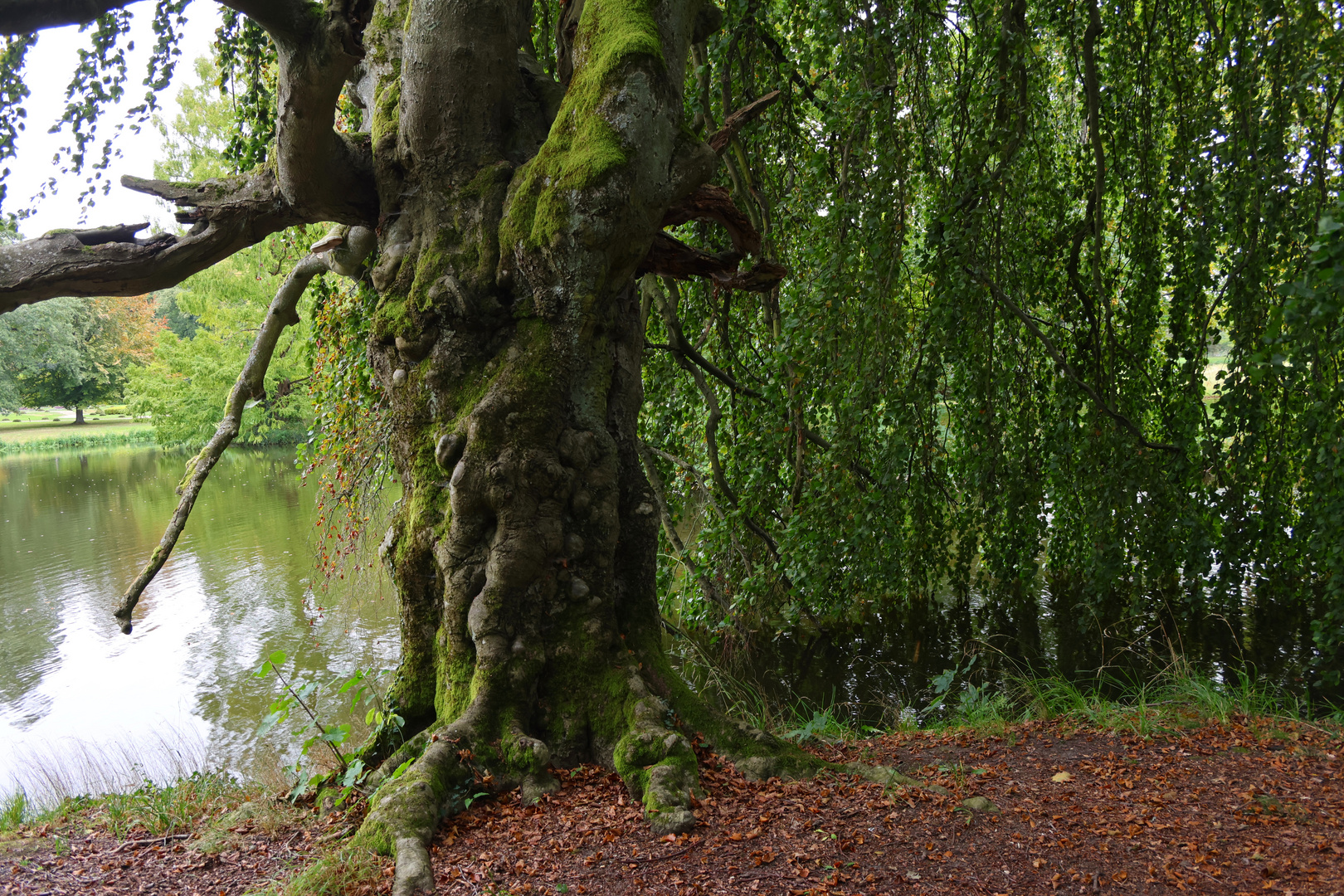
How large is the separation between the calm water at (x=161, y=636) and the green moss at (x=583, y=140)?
12.4 feet

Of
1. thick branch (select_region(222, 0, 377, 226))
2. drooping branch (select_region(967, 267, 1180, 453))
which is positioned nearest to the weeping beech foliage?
drooping branch (select_region(967, 267, 1180, 453))

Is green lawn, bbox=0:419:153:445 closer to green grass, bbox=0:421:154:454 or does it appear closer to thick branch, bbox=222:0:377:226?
green grass, bbox=0:421:154:454

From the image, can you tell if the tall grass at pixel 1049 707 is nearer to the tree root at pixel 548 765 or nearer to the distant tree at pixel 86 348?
the tree root at pixel 548 765

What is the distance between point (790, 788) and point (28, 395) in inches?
1346

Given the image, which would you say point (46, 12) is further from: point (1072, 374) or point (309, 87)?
point (1072, 374)

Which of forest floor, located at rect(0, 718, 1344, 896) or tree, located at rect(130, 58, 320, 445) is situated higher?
tree, located at rect(130, 58, 320, 445)

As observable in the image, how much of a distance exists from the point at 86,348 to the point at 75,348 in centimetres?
154

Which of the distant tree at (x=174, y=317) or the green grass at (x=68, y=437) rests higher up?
the distant tree at (x=174, y=317)

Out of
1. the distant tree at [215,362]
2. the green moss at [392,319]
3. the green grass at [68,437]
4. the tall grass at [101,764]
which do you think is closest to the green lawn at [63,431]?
the green grass at [68,437]

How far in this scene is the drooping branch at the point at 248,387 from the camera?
2926 mm

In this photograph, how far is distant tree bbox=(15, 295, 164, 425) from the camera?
23.3 meters

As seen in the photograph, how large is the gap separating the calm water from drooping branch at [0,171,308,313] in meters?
3.14

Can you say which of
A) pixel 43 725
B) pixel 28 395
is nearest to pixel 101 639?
pixel 43 725

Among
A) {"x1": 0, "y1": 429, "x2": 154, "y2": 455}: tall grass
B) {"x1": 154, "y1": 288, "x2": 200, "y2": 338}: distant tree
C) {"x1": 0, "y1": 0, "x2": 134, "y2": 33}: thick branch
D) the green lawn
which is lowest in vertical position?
{"x1": 0, "y1": 429, "x2": 154, "y2": 455}: tall grass
